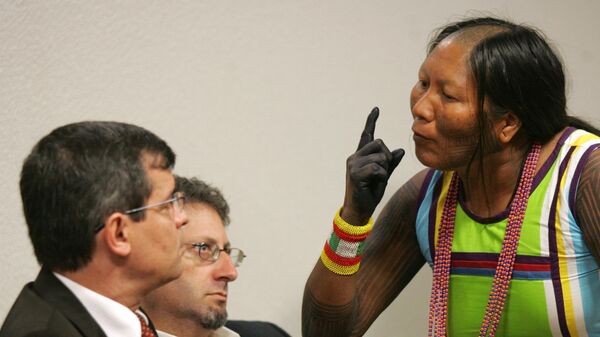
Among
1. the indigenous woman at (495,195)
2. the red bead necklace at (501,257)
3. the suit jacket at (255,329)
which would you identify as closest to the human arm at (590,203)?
the indigenous woman at (495,195)

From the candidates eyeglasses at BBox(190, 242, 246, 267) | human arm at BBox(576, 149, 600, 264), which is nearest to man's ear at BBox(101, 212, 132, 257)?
eyeglasses at BBox(190, 242, 246, 267)

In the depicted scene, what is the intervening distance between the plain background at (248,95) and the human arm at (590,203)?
2.37 feet

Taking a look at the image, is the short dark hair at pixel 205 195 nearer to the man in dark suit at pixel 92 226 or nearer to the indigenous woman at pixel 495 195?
the indigenous woman at pixel 495 195

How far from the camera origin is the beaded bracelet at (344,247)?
167 centimetres

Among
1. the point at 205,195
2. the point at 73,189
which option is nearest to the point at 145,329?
the point at 73,189

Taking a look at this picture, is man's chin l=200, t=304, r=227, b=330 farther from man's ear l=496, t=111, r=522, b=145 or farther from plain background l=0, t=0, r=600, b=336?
man's ear l=496, t=111, r=522, b=145

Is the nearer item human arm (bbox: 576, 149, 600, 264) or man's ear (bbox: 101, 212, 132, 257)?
man's ear (bbox: 101, 212, 132, 257)

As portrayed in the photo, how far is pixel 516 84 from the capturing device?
159 cm

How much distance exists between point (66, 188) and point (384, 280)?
2.74ft

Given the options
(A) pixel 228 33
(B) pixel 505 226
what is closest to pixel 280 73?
(A) pixel 228 33

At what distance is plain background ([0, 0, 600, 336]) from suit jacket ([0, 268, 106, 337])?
0.66 m

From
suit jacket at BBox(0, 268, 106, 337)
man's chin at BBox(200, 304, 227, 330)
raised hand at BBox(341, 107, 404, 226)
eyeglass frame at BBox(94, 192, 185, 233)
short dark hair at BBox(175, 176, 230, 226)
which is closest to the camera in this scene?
suit jacket at BBox(0, 268, 106, 337)

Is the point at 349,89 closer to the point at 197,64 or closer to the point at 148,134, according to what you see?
the point at 197,64

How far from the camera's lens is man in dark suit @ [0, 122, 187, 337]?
1205mm
